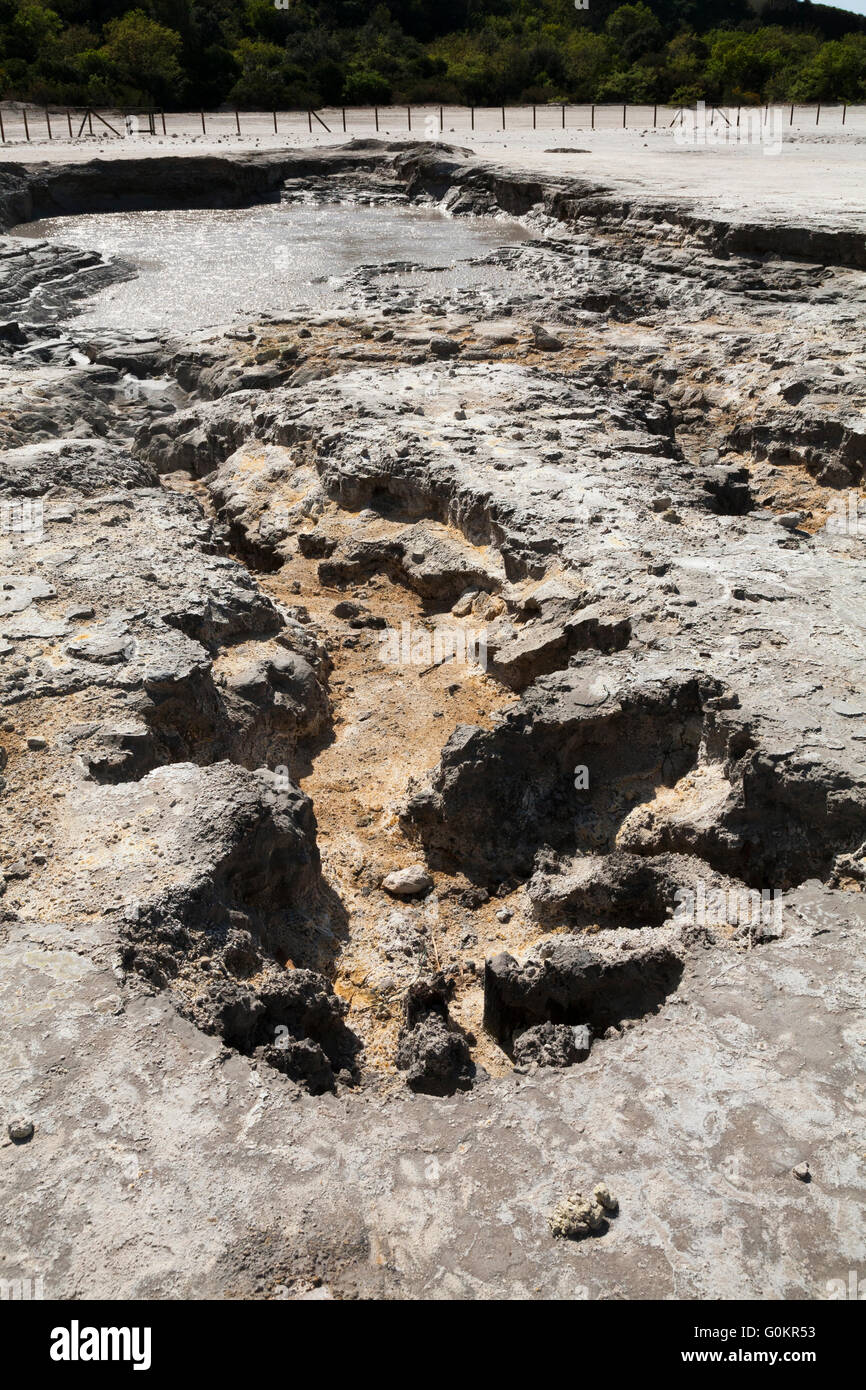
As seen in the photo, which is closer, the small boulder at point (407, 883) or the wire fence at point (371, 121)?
the small boulder at point (407, 883)

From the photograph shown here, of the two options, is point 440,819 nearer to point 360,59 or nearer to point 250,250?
point 250,250

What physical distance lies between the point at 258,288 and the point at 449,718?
7.84 m

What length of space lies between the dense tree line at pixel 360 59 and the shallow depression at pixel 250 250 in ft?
40.2

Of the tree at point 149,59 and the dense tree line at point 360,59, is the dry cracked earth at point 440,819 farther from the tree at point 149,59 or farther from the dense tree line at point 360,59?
the dense tree line at point 360,59

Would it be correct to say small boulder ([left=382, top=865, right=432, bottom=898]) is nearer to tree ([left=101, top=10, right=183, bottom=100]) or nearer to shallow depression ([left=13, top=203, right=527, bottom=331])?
shallow depression ([left=13, top=203, right=527, bottom=331])

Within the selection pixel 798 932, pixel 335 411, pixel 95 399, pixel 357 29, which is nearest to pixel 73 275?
pixel 95 399

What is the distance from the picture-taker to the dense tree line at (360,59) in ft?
84.4

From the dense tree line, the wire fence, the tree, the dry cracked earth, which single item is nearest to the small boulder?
the dry cracked earth

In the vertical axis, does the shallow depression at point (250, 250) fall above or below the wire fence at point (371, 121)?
below

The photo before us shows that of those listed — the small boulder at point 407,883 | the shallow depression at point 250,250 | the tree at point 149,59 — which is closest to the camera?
the small boulder at point 407,883

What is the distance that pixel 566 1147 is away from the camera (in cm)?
262

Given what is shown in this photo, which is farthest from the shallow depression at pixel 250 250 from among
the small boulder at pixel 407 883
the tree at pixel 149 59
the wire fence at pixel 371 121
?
the tree at pixel 149 59

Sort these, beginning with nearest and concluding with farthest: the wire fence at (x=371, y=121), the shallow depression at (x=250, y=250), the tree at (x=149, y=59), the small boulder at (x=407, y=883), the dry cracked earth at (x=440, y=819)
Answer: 1. the dry cracked earth at (x=440, y=819)
2. the small boulder at (x=407, y=883)
3. the shallow depression at (x=250, y=250)
4. the wire fence at (x=371, y=121)
5. the tree at (x=149, y=59)
